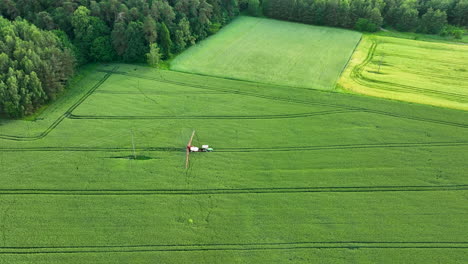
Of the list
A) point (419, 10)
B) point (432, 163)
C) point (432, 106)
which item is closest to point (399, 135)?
point (432, 163)

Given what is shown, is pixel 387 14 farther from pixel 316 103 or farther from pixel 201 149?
pixel 201 149

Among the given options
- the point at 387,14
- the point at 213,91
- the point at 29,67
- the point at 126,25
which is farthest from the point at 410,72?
the point at 29,67

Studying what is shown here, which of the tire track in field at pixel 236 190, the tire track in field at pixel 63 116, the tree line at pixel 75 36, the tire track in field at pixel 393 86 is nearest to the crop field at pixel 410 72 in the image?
the tire track in field at pixel 393 86

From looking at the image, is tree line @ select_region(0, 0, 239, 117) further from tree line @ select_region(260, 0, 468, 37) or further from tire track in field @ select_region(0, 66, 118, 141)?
tree line @ select_region(260, 0, 468, 37)

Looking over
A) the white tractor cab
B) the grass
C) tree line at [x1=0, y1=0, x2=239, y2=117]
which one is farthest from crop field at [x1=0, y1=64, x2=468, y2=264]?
the grass

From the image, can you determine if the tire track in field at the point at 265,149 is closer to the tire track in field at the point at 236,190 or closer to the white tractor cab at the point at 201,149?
the white tractor cab at the point at 201,149

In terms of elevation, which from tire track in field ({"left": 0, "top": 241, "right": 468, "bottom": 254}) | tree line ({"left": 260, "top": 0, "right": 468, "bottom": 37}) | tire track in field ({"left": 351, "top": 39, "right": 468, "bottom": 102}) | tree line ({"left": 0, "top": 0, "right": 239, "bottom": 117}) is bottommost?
tire track in field ({"left": 0, "top": 241, "right": 468, "bottom": 254})
